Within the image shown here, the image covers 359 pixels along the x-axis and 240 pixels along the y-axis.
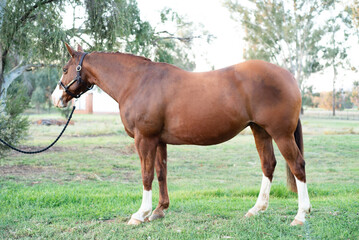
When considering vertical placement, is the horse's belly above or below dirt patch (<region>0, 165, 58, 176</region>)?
above

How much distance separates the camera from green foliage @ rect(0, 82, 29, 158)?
8625 millimetres

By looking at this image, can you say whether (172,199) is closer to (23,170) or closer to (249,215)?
(249,215)

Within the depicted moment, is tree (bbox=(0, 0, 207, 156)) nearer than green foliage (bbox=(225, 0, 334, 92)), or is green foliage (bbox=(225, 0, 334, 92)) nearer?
tree (bbox=(0, 0, 207, 156))

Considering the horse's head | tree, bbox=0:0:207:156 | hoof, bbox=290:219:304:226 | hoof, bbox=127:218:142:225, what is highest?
tree, bbox=0:0:207:156

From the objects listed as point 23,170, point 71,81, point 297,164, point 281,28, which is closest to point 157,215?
point 297,164

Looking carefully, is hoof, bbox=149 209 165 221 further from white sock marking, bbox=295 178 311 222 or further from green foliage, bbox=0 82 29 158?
green foliage, bbox=0 82 29 158

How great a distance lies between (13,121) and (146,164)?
6.39 m

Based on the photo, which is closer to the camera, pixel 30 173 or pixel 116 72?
pixel 116 72

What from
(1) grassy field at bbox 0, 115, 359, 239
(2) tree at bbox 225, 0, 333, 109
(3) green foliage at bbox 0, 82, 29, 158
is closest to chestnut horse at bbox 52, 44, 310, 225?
(1) grassy field at bbox 0, 115, 359, 239

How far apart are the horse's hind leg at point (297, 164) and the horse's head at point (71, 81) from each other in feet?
8.74

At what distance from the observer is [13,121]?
9016 mm

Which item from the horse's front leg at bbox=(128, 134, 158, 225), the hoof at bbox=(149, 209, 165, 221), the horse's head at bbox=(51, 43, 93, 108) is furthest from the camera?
the horse's head at bbox=(51, 43, 93, 108)

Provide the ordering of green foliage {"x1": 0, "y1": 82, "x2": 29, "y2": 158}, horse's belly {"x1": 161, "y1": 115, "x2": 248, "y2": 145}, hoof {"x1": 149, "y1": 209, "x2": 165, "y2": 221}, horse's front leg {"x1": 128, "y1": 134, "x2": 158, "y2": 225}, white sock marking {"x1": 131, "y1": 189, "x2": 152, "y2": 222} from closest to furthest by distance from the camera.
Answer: horse's belly {"x1": 161, "y1": 115, "x2": 248, "y2": 145}, horse's front leg {"x1": 128, "y1": 134, "x2": 158, "y2": 225}, white sock marking {"x1": 131, "y1": 189, "x2": 152, "y2": 222}, hoof {"x1": 149, "y1": 209, "x2": 165, "y2": 221}, green foliage {"x1": 0, "y1": 82, "x2": 29, "y2": 158}

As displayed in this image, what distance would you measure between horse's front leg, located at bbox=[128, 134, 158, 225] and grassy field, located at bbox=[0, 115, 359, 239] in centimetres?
15
